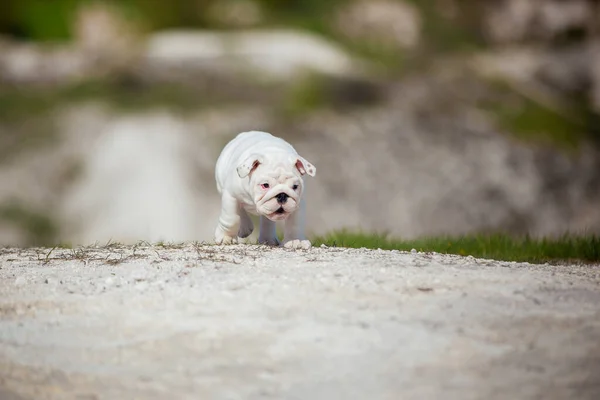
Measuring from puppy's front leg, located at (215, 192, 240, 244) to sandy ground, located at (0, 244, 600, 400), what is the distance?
84.1 inches

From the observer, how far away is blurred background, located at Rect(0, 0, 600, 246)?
17750mm

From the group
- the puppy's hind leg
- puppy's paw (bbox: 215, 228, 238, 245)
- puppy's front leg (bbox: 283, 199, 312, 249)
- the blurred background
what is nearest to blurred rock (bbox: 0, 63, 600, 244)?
the blurred background

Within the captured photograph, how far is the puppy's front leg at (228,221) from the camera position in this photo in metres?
8.40

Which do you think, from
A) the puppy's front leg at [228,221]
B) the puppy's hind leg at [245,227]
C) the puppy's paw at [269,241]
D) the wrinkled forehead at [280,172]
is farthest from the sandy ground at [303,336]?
the puppy's hind leg at [245,227]

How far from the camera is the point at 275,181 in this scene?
7695 millimetres

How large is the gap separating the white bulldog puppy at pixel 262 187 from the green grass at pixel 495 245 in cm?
70

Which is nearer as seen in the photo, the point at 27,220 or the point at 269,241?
the point at 269,241

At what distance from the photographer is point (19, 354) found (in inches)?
208

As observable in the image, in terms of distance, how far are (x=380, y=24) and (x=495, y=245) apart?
13.4 metres

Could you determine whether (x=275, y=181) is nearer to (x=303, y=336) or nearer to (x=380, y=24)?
(x=303, y=336)

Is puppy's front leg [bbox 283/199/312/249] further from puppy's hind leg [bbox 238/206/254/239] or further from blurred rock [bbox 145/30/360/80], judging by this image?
blurred rock [bbox 145/30/360/80]

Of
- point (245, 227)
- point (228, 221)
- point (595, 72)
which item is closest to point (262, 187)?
point (228, 221)

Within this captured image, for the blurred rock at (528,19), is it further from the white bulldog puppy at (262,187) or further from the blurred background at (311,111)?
the white bulldog puppy at (262,187)

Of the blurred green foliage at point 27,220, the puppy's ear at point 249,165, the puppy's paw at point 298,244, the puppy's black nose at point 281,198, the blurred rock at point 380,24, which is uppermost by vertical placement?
the blurred rock at point 380,24
